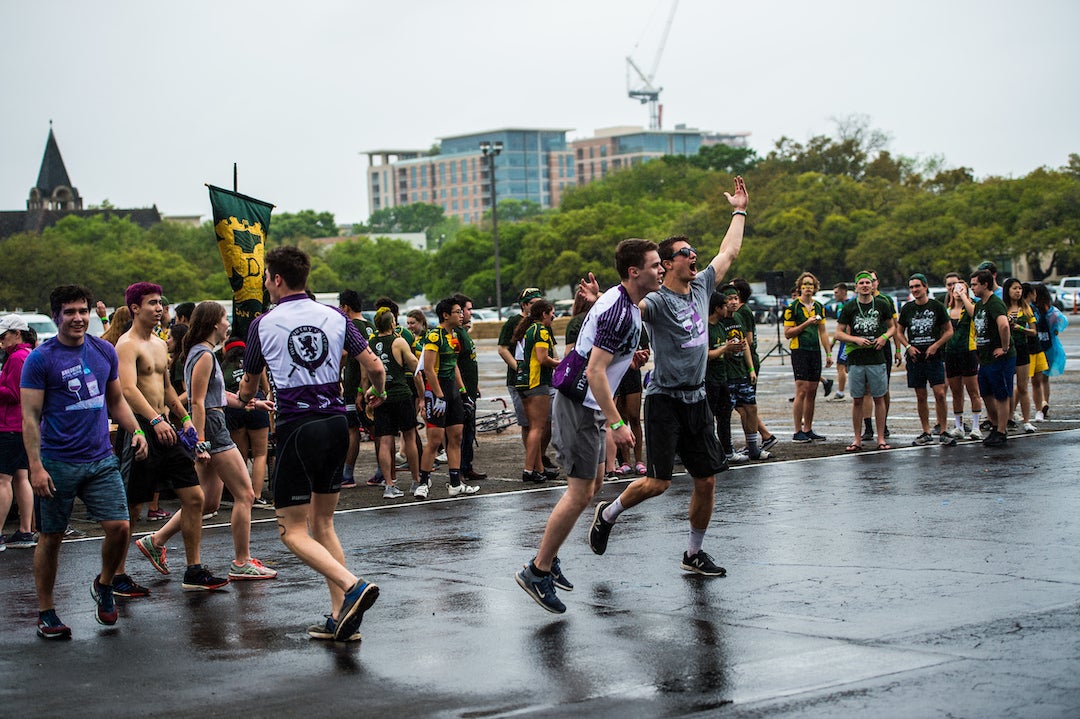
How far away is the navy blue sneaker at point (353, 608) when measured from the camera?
6395 millimetres

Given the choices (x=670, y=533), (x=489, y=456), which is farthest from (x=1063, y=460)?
(x=489, y=456)

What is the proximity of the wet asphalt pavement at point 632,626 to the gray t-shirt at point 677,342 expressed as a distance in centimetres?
113

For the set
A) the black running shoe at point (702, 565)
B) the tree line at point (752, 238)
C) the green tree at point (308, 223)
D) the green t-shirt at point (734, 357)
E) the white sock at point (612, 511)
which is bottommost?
the black running shoe at point (702, 565)

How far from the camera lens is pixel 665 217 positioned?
97750mm

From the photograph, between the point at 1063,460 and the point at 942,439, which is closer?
Result: the point at 1063,460

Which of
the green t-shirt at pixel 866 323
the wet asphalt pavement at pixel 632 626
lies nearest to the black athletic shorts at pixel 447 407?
the wet asphalt pavement at pixel 632 626

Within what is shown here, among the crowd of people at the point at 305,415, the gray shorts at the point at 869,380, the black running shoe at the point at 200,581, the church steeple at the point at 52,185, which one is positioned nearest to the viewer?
the crowd of people at the point at 305,415

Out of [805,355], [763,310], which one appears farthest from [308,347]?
[763,310]

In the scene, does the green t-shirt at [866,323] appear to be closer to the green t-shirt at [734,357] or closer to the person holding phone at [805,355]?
the person holding phone at [805,355]

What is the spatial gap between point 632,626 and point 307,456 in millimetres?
1838

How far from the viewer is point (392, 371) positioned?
516 inches

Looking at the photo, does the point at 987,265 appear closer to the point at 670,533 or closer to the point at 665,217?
the point at 670,533

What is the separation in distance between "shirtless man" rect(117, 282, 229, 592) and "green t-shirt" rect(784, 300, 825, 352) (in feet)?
29.4

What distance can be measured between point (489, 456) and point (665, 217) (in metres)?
83.1
